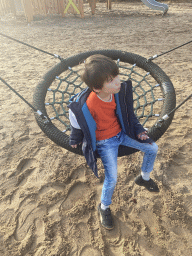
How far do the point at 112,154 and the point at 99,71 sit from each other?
21.1 inches

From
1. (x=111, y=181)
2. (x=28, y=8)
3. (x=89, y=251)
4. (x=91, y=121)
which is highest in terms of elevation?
(x=28, y=8)

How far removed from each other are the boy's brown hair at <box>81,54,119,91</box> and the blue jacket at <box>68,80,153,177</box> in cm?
16

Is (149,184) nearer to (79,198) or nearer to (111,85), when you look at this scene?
(79,198)

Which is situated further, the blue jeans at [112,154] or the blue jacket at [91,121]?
the blue jeans at [112,154]

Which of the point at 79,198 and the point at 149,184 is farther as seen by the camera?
the point at 79,198

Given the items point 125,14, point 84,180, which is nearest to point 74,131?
point 84,180

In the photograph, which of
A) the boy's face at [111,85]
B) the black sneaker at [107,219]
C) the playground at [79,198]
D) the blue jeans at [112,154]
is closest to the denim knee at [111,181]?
the blue jeans at [112,154]

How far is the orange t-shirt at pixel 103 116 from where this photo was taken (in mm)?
1212

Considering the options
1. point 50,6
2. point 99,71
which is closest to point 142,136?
point 99,71

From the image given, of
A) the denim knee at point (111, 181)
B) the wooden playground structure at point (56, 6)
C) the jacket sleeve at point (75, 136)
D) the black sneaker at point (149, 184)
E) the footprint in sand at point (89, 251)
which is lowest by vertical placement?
the footprint in sand at point (89, 251)

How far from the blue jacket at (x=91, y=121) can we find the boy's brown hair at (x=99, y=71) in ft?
0.52

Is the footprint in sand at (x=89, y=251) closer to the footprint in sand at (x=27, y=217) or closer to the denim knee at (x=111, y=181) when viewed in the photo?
the footprint in sand at (x=27, y=217)

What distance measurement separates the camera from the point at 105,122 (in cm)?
129

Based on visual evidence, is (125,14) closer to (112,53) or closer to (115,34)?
(115,34)
